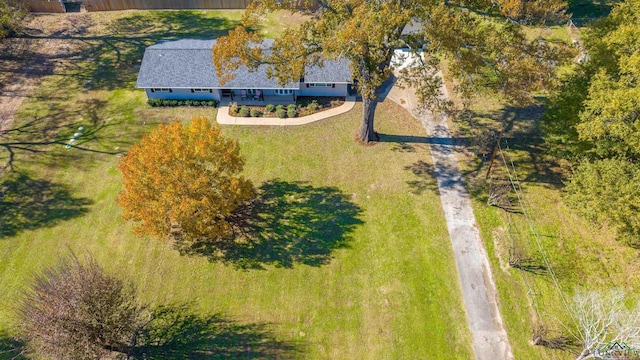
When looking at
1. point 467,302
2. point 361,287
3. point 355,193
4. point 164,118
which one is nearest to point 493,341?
point 467,302

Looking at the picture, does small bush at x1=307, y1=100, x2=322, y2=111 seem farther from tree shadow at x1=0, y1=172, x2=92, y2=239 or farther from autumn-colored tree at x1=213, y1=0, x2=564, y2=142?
tree shadow at x1=0, y1=172, x2=92, y2=239

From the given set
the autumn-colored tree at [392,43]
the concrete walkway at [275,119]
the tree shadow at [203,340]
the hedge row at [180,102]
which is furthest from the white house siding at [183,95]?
the tree shadow at [203,340]

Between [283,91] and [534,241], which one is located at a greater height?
[283,91]

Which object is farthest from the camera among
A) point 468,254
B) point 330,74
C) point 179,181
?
point 330,74

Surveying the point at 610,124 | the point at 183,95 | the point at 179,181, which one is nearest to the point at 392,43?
the point at 610,124

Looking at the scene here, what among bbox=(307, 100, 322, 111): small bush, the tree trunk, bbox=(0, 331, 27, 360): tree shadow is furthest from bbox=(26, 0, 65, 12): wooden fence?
bbox=(0, 331, 27, 360): tree shadow

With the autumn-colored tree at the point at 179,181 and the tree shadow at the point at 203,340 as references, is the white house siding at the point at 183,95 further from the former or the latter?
the tree shadow at the point at 203,340

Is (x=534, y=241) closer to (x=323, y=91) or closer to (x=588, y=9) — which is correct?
(x=323, y=91)
